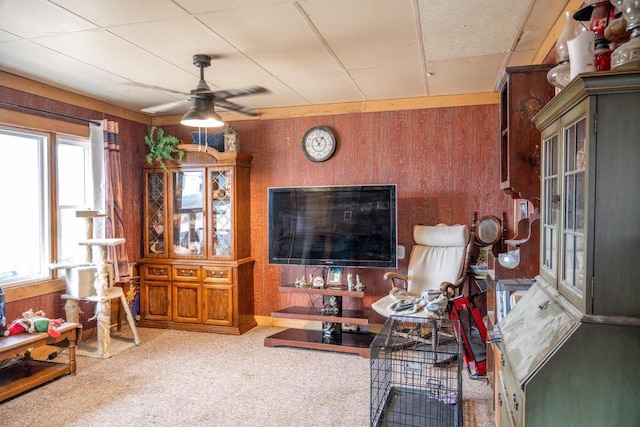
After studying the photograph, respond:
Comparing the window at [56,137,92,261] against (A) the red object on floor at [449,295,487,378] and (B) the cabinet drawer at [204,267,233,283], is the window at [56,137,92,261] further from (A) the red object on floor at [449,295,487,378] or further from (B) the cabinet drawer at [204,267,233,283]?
(A) the red object on floor at [449,295,487,378]

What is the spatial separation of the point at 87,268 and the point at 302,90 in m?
2.66

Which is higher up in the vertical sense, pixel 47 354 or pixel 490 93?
pixel 490 93

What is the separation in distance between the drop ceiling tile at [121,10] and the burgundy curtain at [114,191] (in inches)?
79.4

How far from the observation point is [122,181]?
4.74 m

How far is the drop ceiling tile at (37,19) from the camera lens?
2318mm

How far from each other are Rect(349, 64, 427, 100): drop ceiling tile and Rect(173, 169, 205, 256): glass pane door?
2.11 metres

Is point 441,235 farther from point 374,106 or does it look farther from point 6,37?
point 6,37

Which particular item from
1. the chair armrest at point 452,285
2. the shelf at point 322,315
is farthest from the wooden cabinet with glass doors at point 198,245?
the chair armrest at point 452,285

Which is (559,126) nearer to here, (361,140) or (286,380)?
(286,380)

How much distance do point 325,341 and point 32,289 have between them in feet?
8.93

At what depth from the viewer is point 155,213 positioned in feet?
16.1

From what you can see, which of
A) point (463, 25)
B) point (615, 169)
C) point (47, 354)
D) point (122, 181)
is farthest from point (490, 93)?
point (47, 354)

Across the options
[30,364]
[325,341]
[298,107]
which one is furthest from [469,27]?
[30,364]

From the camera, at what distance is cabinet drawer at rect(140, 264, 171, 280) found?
15.6ft
